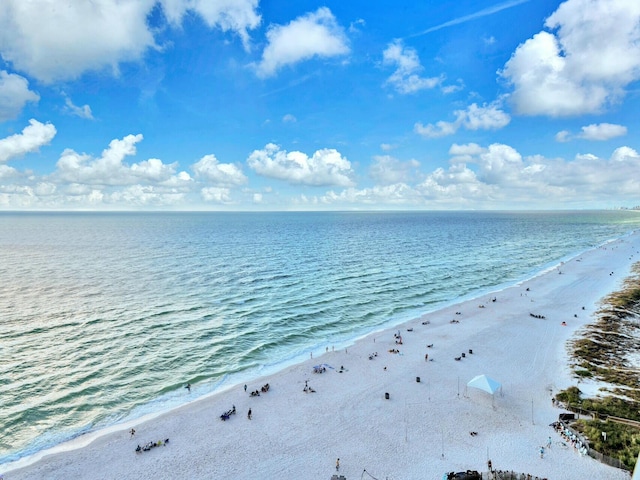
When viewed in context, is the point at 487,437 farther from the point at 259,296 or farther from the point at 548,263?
the point at 548,263

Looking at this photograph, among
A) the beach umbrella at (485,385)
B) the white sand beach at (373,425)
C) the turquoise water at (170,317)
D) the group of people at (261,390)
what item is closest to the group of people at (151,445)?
the white sand beach at (373,425)

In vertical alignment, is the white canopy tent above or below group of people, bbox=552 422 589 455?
above

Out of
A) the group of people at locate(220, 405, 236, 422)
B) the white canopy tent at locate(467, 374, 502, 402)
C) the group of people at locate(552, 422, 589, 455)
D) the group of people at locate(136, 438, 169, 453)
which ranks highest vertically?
the white canopy tent at locate(467, 374, 502, 402)

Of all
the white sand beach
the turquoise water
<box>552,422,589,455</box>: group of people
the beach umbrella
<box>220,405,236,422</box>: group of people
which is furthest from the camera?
the turquoise water

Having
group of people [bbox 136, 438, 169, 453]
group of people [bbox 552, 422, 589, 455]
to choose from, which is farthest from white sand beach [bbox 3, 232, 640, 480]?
group of people [bbox 552, 422, 589, 455]

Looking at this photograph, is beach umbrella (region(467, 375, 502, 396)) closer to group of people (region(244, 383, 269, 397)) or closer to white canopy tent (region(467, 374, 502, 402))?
white canopy tent (region(467, 374, 502, 402))

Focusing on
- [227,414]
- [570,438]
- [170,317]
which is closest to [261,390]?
[227,414]

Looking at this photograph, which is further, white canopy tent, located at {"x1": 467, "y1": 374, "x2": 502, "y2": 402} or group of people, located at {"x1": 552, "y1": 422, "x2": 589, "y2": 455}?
white canopy tent, located at {"x1": 467, "y1": 374, "x2": 502, "y2": 402}

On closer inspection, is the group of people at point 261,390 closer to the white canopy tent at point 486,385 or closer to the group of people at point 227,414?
the group of people at point 227,414

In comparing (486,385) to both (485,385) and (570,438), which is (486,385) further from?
(570,438)
